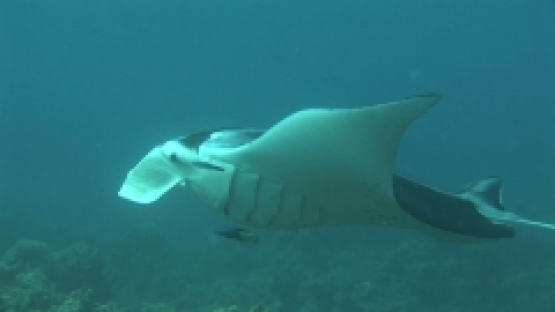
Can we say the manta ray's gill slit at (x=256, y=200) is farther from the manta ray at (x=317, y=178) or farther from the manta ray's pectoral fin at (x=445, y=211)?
the manta ray's pectoral fin at (x=445, y=211)

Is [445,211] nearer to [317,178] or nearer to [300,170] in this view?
[317,178]

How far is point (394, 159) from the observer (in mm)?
3012

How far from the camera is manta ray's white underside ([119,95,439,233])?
2.86m

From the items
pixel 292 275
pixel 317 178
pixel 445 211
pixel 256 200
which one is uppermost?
pixel 317 178

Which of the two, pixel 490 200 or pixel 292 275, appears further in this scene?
pixel 292 275

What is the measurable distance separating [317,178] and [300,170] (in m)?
0.13

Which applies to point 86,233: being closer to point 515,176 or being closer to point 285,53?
point 515,176

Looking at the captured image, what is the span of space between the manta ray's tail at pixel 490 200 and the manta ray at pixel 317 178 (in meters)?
0.02

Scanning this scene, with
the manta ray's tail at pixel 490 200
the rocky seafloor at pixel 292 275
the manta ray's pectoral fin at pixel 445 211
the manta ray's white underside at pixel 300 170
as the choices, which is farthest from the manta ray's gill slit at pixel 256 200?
the rocky seafloor at pixel 292 275

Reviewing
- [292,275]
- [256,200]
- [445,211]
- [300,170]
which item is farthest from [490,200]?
[292,275]

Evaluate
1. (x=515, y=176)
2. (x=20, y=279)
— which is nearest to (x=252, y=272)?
(x=20, y=279)

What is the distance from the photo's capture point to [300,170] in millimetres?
3074

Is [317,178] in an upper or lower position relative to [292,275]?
upper

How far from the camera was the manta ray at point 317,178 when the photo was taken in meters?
2.87
